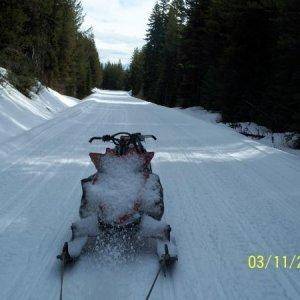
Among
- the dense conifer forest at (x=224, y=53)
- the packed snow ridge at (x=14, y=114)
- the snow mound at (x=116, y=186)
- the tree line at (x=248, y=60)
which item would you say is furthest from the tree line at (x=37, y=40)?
the snow mound at (x=116, y=186)

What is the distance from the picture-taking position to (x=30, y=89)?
2333 centimetres

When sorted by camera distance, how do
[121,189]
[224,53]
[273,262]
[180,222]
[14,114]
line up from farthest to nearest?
[224,53]
[14,114]
[180,222]
[121,189]
[273,262]

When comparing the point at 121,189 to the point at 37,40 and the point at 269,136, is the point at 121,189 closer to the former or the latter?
the point at 269,136

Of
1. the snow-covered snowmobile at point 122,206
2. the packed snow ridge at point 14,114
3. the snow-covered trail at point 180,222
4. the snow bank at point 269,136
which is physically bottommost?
the packed snow ridge at point 14,114

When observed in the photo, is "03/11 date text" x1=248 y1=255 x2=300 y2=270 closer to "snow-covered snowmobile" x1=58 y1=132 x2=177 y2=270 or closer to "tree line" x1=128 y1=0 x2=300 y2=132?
"snow-covered snowmobile" x1=58 y1=132 x2=177 y2=270

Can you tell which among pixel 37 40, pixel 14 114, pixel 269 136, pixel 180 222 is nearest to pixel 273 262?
pixel 180 222

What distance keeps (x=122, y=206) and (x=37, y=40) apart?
83.4ft

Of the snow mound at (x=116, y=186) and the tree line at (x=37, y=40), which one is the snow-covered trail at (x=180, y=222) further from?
the tree line at (x=37, y=40)

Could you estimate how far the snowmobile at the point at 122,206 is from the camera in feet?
15.3

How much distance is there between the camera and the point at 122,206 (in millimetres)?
4789

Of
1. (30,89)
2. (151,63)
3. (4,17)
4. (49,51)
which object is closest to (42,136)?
(4,17)

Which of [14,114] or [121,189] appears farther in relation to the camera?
[14,114]

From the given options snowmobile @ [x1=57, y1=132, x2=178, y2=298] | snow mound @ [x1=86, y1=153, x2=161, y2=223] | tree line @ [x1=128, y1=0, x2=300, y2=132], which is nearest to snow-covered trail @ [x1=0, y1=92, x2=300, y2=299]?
snowmobile @ [x1=57, y1=132, x2=178, y2=298]

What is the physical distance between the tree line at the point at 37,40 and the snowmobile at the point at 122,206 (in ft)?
46.8
